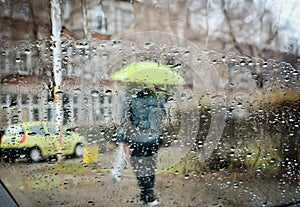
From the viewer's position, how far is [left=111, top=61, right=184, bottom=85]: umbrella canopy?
2379 mm

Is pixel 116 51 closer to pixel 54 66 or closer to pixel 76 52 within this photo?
pixel 76 52

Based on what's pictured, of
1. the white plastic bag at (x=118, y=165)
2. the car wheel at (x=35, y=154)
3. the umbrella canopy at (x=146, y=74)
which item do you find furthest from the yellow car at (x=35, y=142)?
the umbrella canopy at (x=146, y=74)

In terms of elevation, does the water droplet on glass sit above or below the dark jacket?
above

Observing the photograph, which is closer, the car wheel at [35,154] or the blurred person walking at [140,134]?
the car wheel at [35,154]

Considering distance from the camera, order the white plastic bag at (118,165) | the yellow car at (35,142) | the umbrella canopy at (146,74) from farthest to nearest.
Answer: the umbrella canopy at (146,74) → the white plastic bag at (118,165) → the yellow car at (35,142)

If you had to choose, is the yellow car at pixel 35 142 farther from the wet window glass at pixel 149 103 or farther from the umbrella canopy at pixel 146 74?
the umbrella canopy at pixel 146 74

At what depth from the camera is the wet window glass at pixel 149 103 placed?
6.75 feet

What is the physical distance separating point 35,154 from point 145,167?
2.03ft

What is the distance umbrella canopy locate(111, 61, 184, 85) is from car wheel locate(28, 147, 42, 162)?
673mm

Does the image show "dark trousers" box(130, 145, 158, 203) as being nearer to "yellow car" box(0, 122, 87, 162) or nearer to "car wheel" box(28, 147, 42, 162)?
"yellow car" box(0, 122, 87, 162)

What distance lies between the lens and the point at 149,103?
2285mm

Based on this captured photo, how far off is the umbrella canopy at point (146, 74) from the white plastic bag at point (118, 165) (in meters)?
0.44

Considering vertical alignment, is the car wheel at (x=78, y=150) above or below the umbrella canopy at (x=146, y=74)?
below

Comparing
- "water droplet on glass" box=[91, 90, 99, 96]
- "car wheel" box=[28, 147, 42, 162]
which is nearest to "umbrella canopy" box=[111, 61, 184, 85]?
"water droplet on glass" box=[91, 90, 99, 96]
